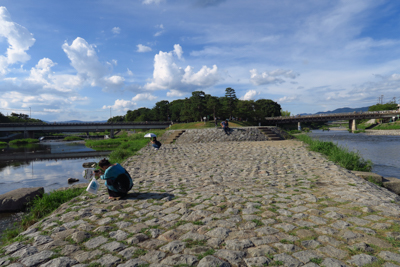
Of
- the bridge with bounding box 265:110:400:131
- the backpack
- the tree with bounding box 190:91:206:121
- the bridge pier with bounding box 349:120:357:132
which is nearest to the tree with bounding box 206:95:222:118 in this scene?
the tree with bounding box 190:91:206:121

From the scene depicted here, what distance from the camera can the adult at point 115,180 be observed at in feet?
18.2

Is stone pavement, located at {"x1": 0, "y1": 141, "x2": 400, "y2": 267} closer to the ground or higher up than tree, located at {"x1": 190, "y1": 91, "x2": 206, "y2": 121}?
closer to the ground

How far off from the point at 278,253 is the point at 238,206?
6.04 feet

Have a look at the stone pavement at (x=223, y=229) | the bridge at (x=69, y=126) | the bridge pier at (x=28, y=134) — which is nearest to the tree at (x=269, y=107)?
the bridge at (x=69, y=126)

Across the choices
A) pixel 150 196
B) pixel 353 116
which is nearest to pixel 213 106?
pixel 353 116

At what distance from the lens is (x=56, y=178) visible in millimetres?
14477

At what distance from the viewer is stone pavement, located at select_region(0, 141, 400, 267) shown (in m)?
2.98

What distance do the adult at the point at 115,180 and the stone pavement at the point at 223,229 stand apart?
0.25 metres

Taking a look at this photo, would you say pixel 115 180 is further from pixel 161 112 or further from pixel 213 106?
pixel 161 112

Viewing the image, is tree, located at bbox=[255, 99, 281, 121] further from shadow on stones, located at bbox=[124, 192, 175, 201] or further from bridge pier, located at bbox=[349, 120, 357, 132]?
shadow on stones, located at bbox=[124, 192, 175, 201]

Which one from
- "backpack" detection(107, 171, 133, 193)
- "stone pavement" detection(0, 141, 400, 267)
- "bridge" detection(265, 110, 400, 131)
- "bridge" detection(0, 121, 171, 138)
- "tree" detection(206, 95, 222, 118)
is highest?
"tree" detection(206, 95, 222, 118)

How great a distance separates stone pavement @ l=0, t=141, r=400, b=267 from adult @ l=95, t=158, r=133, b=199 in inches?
9.7

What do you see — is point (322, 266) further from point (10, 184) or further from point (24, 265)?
point (10, 184)

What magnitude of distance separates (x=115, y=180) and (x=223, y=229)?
3174 millimetres
